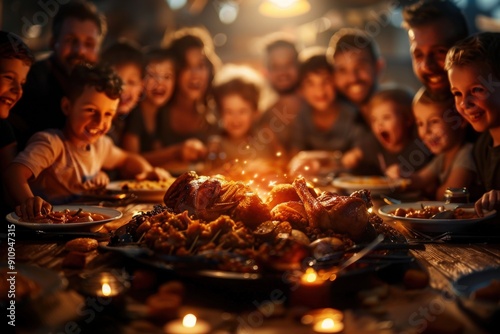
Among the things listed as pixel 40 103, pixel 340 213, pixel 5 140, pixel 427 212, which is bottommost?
pixel 427 212

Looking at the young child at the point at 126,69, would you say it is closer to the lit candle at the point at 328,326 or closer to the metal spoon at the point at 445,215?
the metal spoon at the point at 445,215

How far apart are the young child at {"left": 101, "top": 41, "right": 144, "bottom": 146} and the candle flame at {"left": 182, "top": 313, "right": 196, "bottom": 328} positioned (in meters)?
3.81

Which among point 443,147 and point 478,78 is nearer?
point 478,78

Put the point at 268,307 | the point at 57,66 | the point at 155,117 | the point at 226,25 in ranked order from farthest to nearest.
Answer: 1. the point at 226,25
2. the point at 155,117
3. the point at 57,66
4. the point at 268,307

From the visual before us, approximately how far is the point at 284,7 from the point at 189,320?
5.55 m

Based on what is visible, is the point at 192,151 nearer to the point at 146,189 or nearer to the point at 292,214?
the point at 146,189

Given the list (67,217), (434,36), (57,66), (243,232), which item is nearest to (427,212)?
(243,232)

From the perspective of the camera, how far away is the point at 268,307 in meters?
1.45

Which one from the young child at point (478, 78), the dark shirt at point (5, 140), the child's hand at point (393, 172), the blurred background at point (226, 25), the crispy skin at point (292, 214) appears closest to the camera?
the crispy skin at point (292, 214)

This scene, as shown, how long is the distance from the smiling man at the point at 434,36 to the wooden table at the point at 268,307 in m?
1.84

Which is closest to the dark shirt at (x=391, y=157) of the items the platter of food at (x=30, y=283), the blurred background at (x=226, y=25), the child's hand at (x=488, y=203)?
the child's hand at (x=488, y=203)

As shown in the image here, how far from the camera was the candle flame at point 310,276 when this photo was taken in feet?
4.99

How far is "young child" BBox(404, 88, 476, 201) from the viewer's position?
128 inches

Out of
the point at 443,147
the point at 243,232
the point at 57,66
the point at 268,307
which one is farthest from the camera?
the point at 57,66
